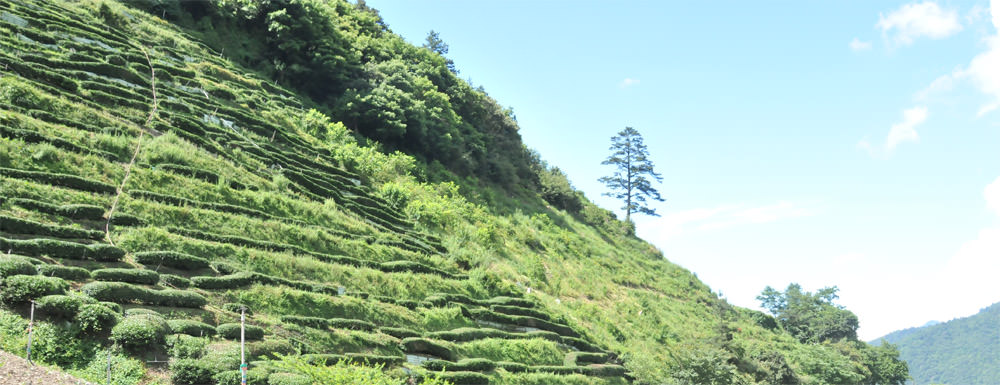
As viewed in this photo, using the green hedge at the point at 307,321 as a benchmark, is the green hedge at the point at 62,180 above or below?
above

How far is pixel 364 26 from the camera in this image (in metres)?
64.9

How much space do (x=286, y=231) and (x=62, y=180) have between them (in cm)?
865

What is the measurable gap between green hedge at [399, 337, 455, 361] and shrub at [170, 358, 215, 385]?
930cm

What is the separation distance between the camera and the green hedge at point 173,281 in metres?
20.9

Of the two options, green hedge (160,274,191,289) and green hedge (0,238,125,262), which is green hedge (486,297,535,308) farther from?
green hedge (0,238,125,262)

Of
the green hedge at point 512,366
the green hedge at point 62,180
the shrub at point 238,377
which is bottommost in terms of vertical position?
the green hedge at point 512,366

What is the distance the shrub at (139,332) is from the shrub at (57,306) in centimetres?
115

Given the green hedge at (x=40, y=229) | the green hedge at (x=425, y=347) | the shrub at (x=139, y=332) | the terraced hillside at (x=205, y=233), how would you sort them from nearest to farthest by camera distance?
the shrub at (x=139, y=332)
the terraced hillside at (x=205, y=233)
the green hedge at (x=40, y=229)
the green hedge at (x=425, y=347)

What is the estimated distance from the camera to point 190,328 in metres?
18.1

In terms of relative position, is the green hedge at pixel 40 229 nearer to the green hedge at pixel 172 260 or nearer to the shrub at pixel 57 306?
the green hedge at pixel 172 260

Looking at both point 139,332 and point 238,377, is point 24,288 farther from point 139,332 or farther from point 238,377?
point 238,377

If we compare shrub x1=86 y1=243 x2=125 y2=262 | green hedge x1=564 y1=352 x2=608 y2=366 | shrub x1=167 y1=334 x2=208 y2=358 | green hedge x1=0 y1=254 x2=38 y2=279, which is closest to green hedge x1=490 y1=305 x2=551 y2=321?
green hedge x1=564 y1=352 x2=608 y2=366

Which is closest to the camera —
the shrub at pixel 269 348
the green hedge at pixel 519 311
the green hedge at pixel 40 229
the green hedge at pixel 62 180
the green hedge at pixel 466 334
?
the shrub at pixel 269 348

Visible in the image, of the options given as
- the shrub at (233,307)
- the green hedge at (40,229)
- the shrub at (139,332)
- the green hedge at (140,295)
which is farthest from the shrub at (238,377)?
the green hedge at (40,229)
